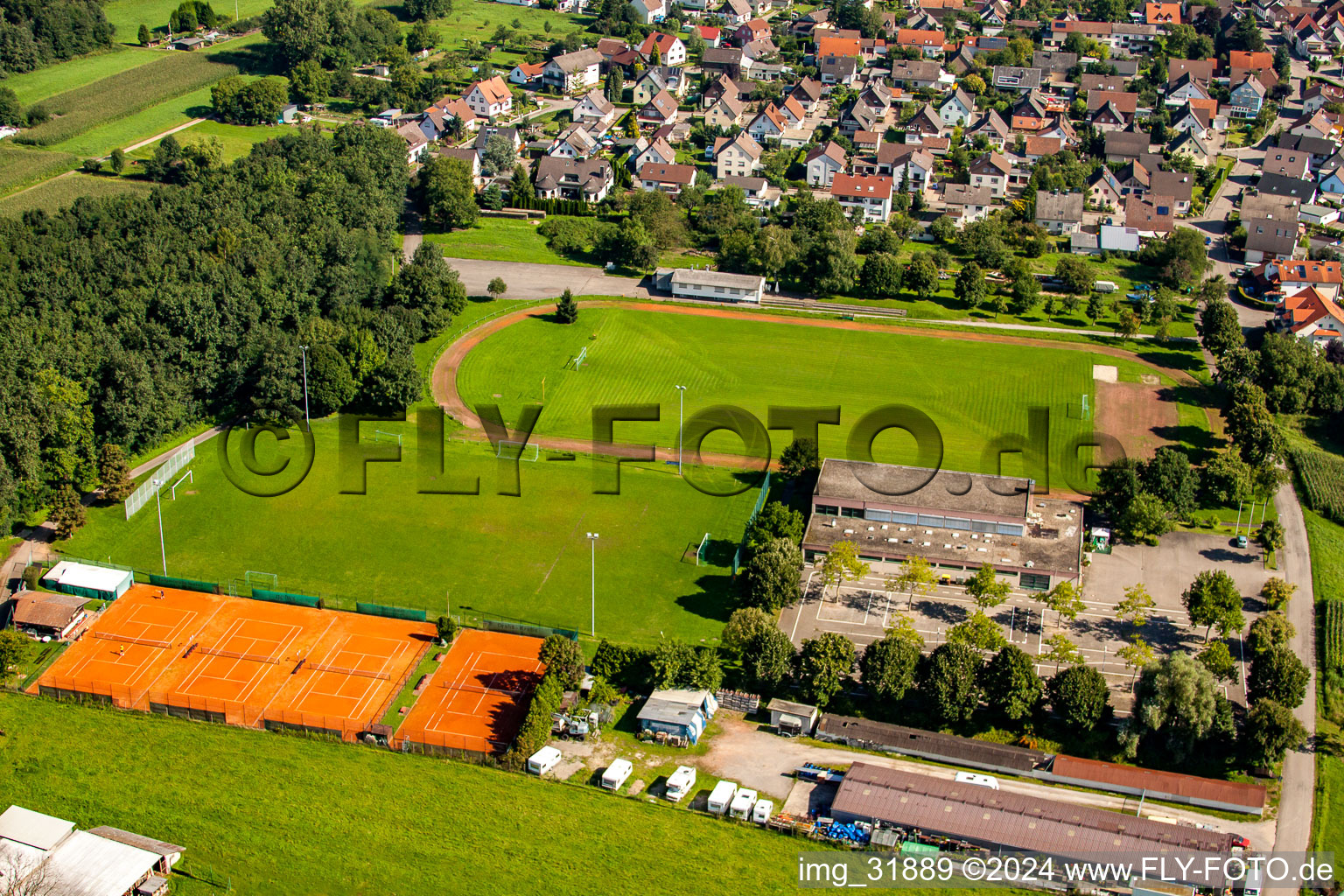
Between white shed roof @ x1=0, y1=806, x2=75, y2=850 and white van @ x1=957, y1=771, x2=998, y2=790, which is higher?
white van @ x1=957, y1=771, x2=998, y2=790

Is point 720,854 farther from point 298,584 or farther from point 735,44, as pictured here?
point 735,44

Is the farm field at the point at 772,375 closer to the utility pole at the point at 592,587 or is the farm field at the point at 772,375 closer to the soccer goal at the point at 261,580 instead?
the utility pole at the point at 592,587

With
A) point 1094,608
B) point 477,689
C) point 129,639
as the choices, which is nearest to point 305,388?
point 129,639

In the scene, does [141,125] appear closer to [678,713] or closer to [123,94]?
[123,94]

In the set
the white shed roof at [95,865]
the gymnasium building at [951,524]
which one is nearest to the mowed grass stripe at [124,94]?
the gymnasium building at [951,524]

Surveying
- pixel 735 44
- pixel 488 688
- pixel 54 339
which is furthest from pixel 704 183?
pixel 488 688

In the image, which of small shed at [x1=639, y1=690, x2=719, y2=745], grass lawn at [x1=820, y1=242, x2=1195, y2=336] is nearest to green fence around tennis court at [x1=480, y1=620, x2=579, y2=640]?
small shed at [x1=639, y1=690, x2=719, y2=745]

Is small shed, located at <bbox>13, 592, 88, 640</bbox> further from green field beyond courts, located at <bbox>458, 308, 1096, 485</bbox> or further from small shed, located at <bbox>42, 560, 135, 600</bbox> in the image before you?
green field beyond courts, located at <bbox>458, 308, 1096, 485</bbox>
